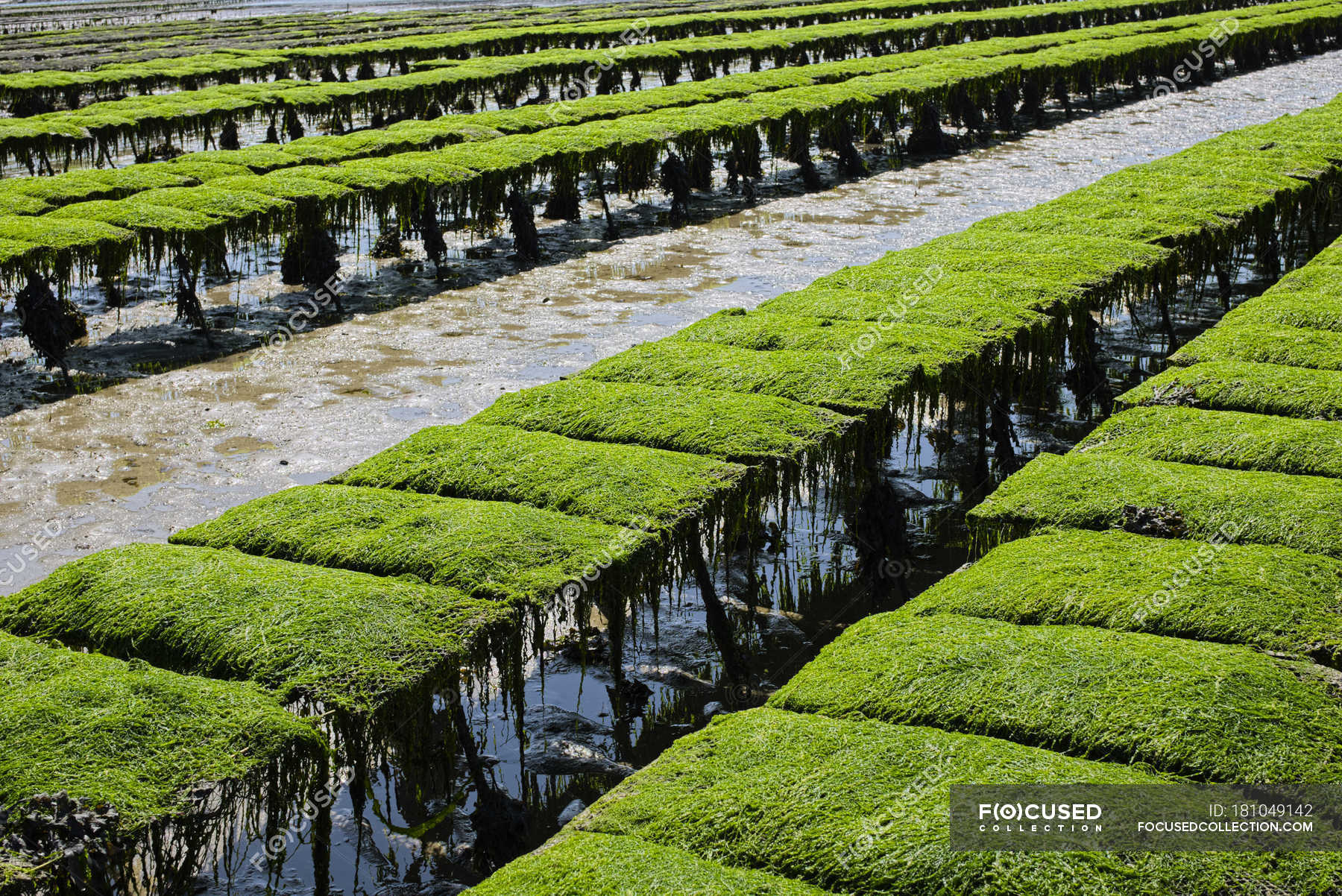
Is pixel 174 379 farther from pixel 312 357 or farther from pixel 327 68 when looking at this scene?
pixel 327 68

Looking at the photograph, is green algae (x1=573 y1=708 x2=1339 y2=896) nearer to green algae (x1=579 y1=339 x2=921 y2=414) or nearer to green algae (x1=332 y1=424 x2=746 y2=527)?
green algae (x1=332 y1=424 x2=746 y2=527)

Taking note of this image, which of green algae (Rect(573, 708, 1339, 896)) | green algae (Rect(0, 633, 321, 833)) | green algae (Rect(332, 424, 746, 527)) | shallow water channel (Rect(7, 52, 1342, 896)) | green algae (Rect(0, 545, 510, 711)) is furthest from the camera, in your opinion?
green algae (Rect(332, 424, 746, 527))

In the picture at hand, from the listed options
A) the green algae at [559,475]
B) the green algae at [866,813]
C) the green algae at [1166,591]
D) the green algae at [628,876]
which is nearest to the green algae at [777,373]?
the green algae at [559,475]

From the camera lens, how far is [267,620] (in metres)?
5.41

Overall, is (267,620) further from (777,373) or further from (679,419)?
(777,373)

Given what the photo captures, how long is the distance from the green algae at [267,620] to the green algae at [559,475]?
43.5 inches

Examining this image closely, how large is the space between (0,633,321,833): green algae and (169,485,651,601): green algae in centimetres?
118

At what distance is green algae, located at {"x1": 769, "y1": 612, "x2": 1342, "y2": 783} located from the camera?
4246mm

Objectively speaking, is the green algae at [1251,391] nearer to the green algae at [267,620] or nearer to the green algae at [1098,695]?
the green algae at [1098,695]

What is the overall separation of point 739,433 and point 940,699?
3033 millimetres

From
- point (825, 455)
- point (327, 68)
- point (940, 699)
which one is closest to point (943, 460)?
point (825, 455)

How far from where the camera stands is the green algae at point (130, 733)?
A: 4.41 metres

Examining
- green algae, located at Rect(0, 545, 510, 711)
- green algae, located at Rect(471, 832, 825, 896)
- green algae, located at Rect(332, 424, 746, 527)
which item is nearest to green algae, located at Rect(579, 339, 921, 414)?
green algae, located at Rect(332, 424, 746, 527)

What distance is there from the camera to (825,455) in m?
7.55
